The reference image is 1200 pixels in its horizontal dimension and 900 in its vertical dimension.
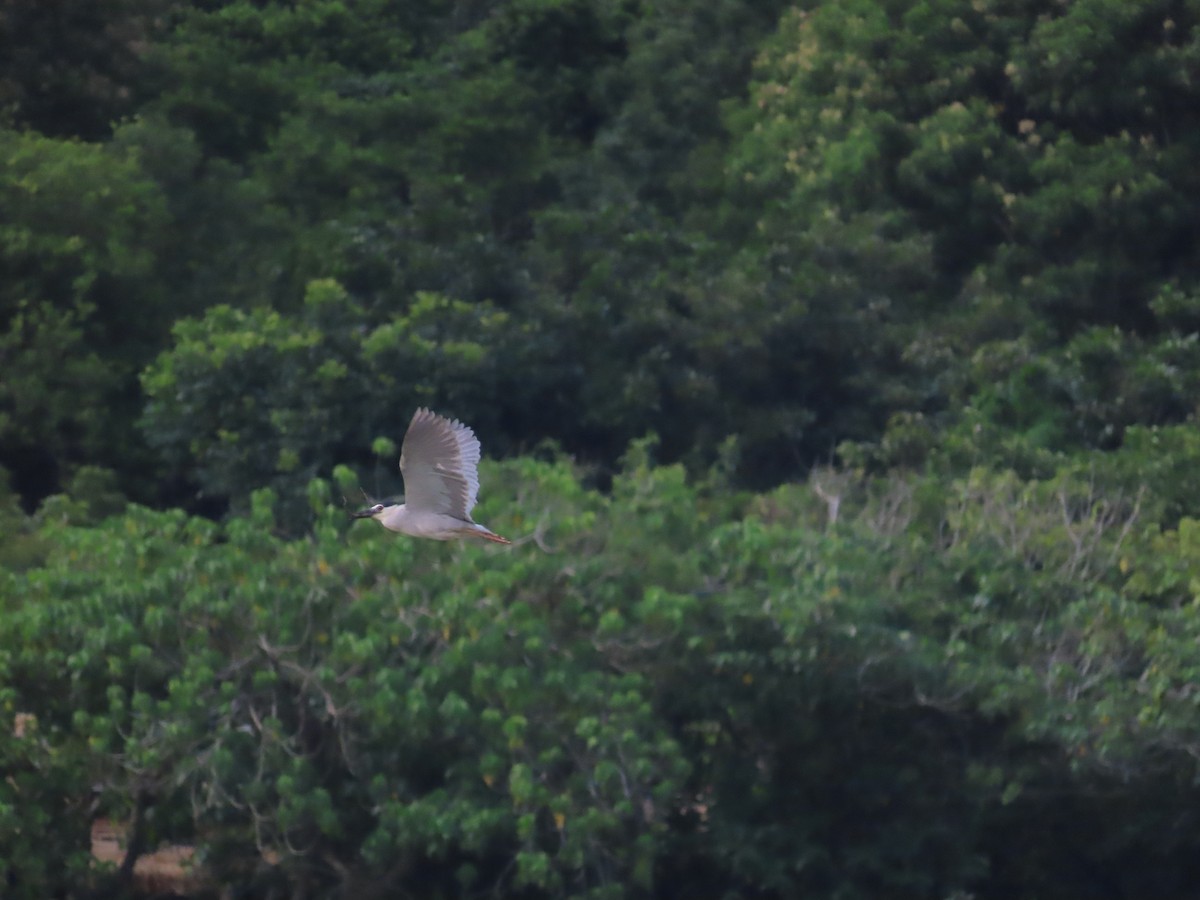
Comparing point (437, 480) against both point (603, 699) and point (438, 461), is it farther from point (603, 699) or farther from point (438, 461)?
point (603, 699)

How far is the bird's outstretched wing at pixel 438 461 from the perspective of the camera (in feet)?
27.7

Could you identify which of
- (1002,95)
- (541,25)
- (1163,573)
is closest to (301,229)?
(541,25)

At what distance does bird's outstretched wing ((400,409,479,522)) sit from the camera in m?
8.45

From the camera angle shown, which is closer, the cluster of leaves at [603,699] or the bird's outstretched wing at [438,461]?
the bird's outstretched wing at [438,461]

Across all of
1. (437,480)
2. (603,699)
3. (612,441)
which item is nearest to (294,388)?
(612,441)

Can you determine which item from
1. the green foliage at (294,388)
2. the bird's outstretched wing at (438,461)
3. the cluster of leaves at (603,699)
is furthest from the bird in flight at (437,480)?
the green foliage at (294,388)

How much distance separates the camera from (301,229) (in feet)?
65.0

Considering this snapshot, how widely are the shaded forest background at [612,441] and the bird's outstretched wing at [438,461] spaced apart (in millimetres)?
3823

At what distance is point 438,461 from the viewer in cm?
847

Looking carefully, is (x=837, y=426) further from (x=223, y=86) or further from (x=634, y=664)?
(x=223, y=86)

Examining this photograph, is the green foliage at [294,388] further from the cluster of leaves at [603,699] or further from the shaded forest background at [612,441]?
the cluster of leaves at [603,699]

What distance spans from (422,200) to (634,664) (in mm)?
7693

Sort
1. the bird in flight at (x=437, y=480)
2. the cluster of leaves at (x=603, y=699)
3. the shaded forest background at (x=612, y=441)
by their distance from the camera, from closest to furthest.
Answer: the bird in flight at (x=437, y=480), the cluster of leaves at (x=603, y=699), the shaded forest background at (x=612, y=441)

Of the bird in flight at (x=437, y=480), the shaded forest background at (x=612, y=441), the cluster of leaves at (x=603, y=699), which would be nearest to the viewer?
the bird in flight at (x=437, y=480)
